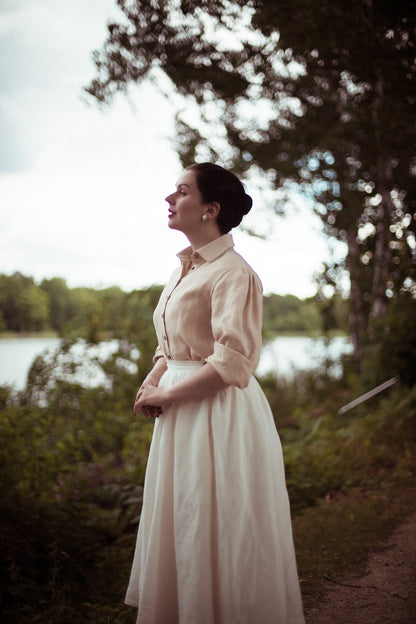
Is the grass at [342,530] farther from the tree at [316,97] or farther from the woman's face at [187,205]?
the tree at [316,97]

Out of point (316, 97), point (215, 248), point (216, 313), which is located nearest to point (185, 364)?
point (216, 313)

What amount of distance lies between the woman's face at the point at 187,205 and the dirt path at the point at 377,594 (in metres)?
2.11

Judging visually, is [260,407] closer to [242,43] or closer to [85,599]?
[85,599]

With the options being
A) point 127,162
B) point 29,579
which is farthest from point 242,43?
point 29,579

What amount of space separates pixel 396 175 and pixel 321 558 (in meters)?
5.92

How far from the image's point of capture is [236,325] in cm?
161

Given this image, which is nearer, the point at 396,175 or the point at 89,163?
the point at 89,163

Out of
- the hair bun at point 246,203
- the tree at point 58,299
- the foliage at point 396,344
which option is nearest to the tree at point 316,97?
the foliage at point 396,344

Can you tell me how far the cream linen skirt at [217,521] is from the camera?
1.64 metres

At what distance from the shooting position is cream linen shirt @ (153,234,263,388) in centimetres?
161

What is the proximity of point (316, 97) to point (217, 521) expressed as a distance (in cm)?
653

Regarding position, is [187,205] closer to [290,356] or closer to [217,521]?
[217,521]

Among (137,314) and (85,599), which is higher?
(137,314)

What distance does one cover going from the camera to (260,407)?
1859 mm
